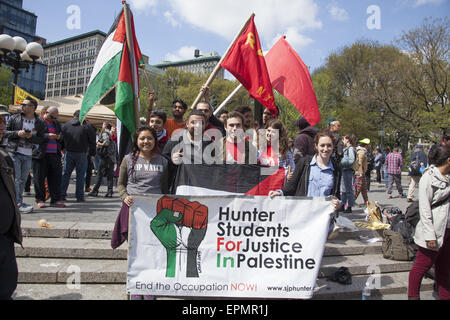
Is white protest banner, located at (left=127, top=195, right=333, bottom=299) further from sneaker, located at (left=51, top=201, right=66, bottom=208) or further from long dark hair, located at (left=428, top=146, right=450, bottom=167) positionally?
sneaker, located at (left=51, top=201, right=66, bottom=208)

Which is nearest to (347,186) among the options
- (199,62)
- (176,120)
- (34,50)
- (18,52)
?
(176,120)

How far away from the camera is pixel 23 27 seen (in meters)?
77.3

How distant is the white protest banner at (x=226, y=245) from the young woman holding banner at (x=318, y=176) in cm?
46

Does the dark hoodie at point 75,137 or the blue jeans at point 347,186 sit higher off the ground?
the dark hoodie at point 75,137

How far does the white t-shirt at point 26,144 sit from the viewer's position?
5492mm

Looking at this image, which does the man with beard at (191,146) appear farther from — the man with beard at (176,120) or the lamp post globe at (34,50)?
the lamp post globe at (34,50)

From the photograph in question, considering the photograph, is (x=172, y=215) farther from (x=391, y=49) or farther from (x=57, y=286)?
(x=391, y=49)

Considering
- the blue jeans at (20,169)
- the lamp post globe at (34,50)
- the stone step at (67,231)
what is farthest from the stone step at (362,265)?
the lamp post globe at (34,50)

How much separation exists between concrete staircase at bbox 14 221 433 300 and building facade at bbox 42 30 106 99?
325ft

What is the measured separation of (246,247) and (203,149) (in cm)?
115

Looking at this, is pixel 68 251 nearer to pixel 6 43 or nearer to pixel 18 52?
pixel 6 43

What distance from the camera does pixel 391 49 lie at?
38750mm

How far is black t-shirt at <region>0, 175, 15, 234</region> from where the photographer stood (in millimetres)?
2531

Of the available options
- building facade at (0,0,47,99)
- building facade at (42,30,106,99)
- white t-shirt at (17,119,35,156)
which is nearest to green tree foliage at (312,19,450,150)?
white t-shirt at (17,119,35,156)
